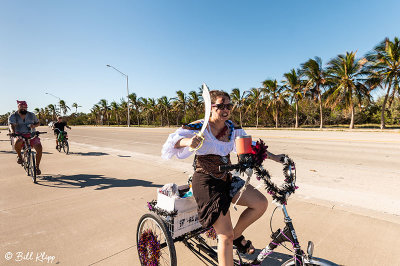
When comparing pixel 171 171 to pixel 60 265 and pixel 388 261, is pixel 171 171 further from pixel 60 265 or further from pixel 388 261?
pixel 388 261

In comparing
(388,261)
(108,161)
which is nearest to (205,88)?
(388,261)

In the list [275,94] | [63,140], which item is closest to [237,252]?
[63,140]

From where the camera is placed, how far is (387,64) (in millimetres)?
22141

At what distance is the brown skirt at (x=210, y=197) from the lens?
1.87m

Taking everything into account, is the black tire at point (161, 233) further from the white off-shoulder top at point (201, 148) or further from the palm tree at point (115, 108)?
the palm tree at point (115, 108)

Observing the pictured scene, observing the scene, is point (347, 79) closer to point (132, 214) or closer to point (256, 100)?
point (256, 100)

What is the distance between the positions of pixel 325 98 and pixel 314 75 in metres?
3.39

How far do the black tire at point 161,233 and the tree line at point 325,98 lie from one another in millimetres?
14707

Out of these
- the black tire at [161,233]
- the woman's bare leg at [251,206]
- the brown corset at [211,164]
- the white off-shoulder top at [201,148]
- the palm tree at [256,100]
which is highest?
the palm tree at [256,100]

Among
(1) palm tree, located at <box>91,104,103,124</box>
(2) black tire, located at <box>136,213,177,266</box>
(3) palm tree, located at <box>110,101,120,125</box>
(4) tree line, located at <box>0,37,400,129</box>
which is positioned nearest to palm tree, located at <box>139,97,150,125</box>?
(4) tree line, located at <box>0,37,400,129</box>

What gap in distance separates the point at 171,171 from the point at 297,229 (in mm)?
3897

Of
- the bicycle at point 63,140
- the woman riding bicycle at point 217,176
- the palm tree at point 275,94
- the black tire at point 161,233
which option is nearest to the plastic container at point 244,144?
the woman riding bicycle at point 217,176

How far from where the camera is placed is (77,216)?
3670mm

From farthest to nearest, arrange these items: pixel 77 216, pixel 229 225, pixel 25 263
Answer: pixel 77 216 < pixel 25 263 < pixel 229 225
